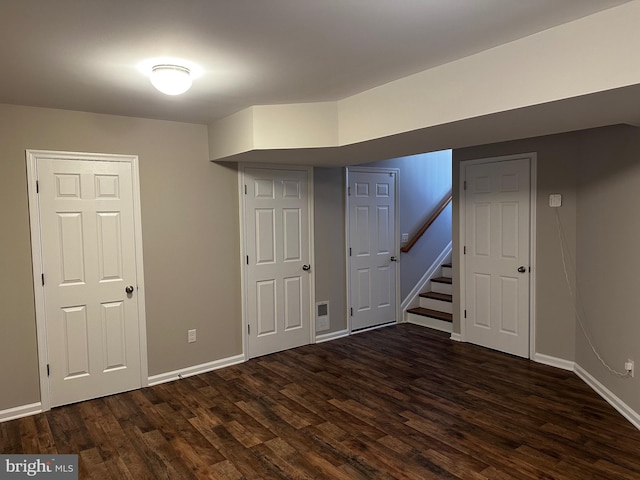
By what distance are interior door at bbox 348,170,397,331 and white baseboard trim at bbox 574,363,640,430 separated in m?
2.30

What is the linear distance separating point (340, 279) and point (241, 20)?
3.65 metres

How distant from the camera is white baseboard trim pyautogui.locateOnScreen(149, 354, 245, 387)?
4008mm

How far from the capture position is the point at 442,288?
19.3ft

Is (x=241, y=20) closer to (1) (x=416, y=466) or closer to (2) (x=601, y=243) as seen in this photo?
(1) (x=416, y=466)

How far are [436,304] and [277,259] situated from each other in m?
2.29

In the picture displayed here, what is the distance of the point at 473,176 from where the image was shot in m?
4.79

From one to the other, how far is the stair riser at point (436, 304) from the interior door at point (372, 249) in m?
0.42

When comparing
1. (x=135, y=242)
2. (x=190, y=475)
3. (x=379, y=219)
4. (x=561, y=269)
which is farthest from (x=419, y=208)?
(x=190, y=475)

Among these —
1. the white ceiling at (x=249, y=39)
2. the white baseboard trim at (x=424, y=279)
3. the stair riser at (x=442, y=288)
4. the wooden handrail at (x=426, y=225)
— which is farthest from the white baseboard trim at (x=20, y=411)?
the stair riser at (x=442, y=288)

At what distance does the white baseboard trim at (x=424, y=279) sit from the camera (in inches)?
233

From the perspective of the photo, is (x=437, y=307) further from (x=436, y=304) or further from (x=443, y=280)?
(x=443, y=280)

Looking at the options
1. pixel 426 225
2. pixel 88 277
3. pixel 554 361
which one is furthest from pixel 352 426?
pixel 426 225

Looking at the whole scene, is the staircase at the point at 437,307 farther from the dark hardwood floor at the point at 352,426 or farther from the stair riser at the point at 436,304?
the dark hardwood floor at the point at 352,426

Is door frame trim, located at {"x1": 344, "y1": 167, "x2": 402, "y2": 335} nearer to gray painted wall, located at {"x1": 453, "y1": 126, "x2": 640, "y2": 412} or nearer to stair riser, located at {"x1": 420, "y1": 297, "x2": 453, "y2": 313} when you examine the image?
stair riser, located at {"x1": 420, "y1": 297, "x2": 453, "y2": 313}
